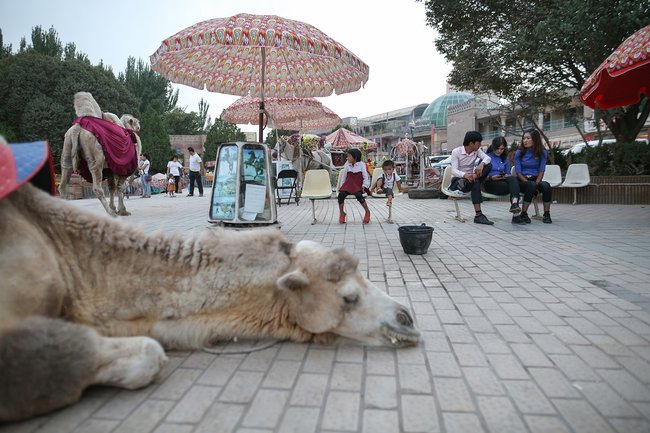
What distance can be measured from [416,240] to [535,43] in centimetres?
1118

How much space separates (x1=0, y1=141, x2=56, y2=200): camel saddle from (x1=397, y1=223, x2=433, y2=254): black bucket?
4078 mm

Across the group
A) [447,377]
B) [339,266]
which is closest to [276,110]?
[339,266]

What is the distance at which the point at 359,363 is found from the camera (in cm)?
239

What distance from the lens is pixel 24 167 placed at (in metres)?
2.13

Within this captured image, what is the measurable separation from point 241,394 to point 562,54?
1434 cm

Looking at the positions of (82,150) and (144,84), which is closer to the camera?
(82,150)

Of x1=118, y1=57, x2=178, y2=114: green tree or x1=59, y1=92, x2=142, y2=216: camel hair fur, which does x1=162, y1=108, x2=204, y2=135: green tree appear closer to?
x1=118, y1=57, x2=178, y2=114: green tree

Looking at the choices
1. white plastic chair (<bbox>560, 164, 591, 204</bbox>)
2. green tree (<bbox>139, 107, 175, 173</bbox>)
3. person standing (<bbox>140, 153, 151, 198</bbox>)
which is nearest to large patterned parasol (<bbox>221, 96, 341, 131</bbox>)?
person standing (<bbox>140, 153, 151, 198</bbox>)

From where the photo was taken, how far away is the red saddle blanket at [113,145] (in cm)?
811

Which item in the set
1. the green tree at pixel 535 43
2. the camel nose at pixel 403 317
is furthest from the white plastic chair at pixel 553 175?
the camel nose at pixel 403 317

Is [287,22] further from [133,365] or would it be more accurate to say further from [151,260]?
[133,365]

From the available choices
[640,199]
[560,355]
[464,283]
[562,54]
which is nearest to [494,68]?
[562,54]

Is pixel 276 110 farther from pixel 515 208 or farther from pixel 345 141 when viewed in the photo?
pixel 345 141

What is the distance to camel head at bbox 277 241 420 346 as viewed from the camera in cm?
241
